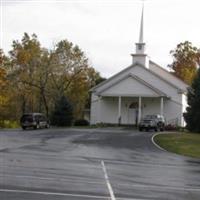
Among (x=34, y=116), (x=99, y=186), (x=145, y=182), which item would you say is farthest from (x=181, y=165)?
(x=34, y=116)

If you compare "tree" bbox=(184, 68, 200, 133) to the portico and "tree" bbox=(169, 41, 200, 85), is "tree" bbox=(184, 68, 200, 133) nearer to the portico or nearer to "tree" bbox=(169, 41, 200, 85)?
the portico

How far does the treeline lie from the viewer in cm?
8100

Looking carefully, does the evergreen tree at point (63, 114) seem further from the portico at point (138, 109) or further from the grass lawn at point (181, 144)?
the grass lawn at point (181, 144)

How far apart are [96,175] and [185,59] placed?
7934 cm

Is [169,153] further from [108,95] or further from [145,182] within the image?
[108,95]

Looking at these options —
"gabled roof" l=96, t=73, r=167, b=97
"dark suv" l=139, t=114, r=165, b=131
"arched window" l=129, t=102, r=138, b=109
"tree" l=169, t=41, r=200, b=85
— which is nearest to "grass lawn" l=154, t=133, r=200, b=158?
"dark suv" l=139, t=114, r=165, b=131

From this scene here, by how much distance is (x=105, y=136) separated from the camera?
4578 centimetres

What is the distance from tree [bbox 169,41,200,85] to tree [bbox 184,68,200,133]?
33.1 metres

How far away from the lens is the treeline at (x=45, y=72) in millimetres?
81000

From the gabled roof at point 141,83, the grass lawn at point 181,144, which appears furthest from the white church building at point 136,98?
the grass lawn at point 181,144

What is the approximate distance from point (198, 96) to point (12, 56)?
3202 cm

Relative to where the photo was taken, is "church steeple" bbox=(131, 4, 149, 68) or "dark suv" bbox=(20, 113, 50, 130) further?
"church steeple" bbox=(131, 4, 149, 68)

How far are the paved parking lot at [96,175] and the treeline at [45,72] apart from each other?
1873 inches

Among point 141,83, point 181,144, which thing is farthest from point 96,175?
point 141,83
